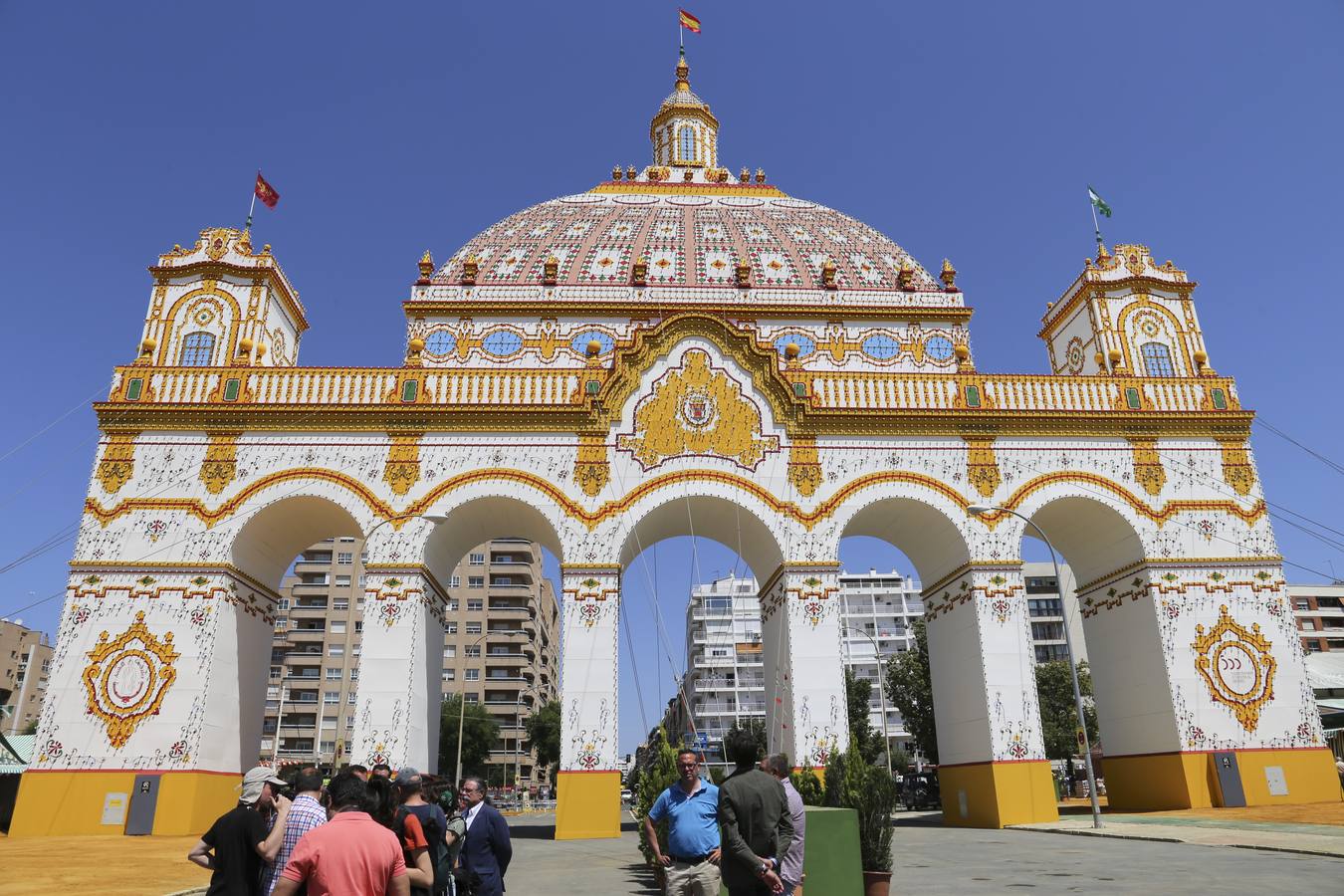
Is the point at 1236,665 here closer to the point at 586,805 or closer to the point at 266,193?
the point at 586,805

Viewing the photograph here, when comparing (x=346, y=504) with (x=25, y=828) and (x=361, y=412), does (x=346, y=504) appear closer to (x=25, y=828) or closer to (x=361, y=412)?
(x=361, y=412)

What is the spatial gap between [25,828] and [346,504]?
10.3 meters

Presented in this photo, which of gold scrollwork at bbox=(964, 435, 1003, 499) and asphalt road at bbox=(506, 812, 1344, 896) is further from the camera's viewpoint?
gold scrollwork at bbox=(964, 435, 1003, 499)

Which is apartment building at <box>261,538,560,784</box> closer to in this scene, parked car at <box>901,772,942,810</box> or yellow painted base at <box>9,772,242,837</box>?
parked car at <box>901,772,942,810</box>

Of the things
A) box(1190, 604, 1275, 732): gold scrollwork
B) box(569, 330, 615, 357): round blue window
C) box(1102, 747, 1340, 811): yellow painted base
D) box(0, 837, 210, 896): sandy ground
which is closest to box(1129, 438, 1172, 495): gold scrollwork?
box(1190, 604, 1275, 732): gold scrollwork

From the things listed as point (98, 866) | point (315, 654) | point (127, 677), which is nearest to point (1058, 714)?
point (127, 677)

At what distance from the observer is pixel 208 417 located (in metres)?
24.9

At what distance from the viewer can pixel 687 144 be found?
48.3 meters

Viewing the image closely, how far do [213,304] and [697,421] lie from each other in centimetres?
1505

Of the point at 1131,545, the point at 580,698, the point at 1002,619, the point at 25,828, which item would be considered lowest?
the point at 25,828

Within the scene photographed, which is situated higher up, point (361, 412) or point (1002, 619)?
Answer: point (361, 412)

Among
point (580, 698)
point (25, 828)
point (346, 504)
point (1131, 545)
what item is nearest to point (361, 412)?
point (346, 504)

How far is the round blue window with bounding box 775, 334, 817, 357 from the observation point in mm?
32406

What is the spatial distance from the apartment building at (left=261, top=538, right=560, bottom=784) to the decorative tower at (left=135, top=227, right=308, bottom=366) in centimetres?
4259
